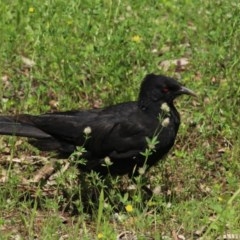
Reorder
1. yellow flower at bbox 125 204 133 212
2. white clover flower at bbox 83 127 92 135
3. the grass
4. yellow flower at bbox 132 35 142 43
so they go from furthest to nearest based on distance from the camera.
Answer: yellow flower at bbox 132 35 142 43 < the grass < white clover flower at bbox 83 127 92 135 < yellow flower at bbox 125 204 133 212

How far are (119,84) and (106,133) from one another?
1191 mm

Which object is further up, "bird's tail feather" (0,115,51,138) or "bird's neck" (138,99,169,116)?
"bird's neck" (138,99,169,116)

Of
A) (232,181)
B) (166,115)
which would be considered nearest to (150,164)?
(166,115)

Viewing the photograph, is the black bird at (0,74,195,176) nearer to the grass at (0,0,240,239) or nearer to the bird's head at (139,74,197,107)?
the bird's head at (139,74,197,107)

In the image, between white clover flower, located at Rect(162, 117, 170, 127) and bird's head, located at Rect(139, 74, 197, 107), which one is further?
bird's head, located at Rect(139, 74, 197, 107)

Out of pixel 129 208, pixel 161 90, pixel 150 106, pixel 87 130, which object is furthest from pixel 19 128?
pixel 129 208

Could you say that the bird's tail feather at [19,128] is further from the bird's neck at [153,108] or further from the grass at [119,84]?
the bird's neck at [153,108]

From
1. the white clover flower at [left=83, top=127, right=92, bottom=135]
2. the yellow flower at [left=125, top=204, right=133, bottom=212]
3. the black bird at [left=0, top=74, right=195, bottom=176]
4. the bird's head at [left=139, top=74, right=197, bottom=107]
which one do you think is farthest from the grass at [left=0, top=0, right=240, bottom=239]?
the bird's head at [left=139, top=74, right=197, bottom=107]

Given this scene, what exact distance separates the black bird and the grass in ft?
0.63

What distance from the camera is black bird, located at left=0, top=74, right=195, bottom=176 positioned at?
21.0 ft

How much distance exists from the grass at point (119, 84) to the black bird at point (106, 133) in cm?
19

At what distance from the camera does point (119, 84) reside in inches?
298

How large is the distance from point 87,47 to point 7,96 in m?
0.91

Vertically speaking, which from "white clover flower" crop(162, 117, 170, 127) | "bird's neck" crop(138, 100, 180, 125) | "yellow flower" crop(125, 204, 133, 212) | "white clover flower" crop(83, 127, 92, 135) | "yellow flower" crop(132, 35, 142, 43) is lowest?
"yellow flower" crop(125, 204, 133, 212)
